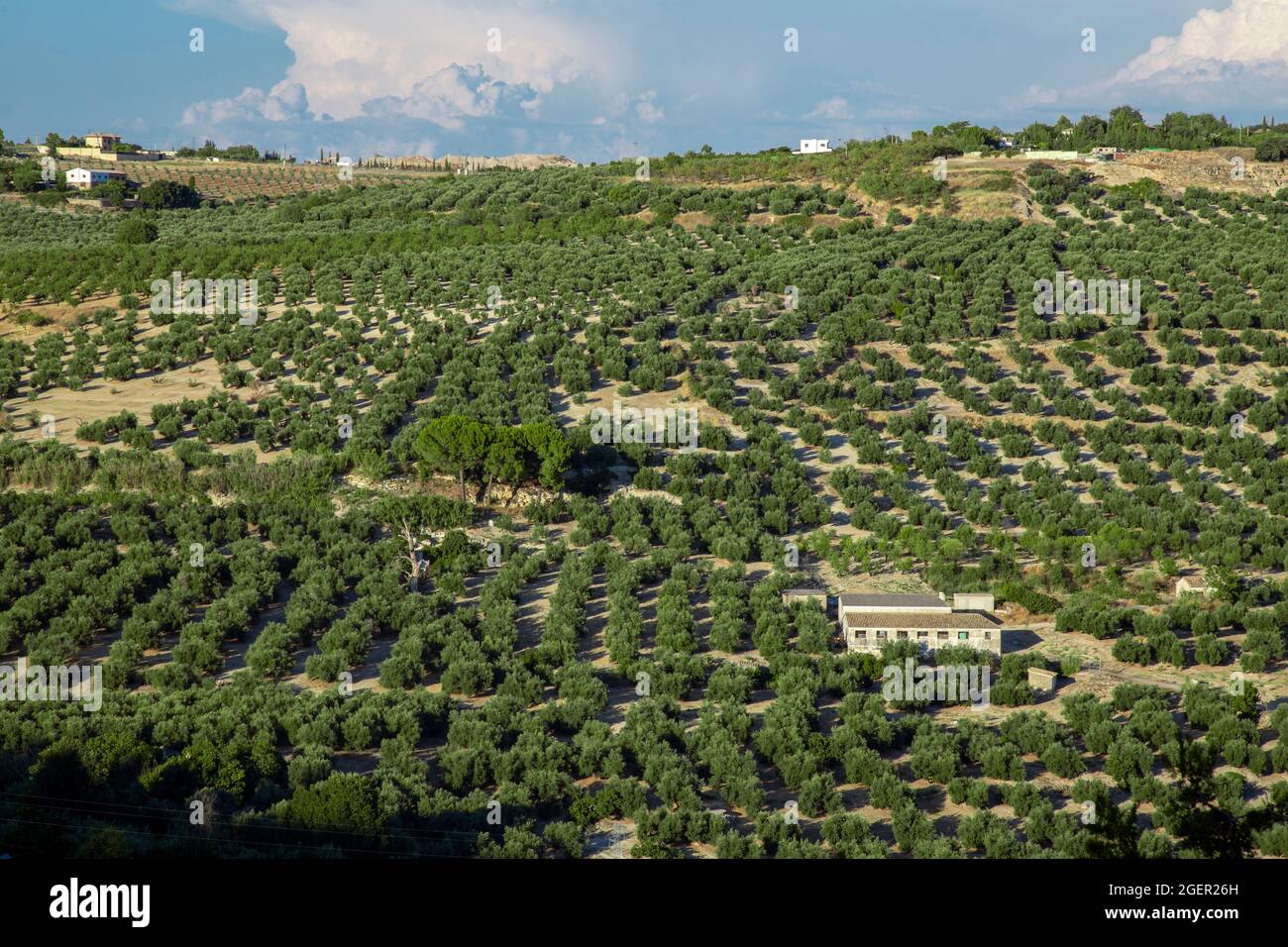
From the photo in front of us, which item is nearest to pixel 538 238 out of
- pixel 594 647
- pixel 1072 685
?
pixel 594 647

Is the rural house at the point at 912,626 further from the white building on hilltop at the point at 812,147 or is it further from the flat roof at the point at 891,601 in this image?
the white building on hilltop at the point at 812,147

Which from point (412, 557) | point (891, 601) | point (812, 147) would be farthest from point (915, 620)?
point (812, 147)

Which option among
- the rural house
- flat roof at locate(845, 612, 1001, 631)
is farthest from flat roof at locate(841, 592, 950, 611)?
flat roof at locate(845, 612, 1001, 631)

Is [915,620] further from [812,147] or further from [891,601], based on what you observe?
[812,147]

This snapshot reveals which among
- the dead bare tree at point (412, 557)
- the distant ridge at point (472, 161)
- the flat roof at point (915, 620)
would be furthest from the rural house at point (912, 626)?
the distant ridge at point (472, 161)

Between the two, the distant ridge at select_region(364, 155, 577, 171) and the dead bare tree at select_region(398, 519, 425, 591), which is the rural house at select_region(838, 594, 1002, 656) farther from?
the distant ridge at select_region(364, 155, 577, 171)

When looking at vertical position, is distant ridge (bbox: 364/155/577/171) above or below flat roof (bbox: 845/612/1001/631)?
above

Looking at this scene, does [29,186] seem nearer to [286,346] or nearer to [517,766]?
[286,346]
